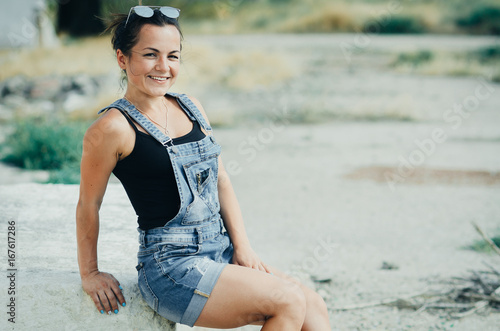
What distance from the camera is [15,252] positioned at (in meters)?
2.53

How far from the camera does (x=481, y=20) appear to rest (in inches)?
779

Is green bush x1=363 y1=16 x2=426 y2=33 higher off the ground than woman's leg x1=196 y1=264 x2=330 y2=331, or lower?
lower

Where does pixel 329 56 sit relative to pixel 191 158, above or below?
below

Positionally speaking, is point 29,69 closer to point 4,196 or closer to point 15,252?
point 4,196

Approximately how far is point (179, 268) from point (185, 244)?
0.10 m

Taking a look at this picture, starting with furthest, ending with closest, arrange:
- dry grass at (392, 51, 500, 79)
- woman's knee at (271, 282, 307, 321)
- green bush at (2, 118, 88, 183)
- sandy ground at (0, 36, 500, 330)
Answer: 1. dry grass at (392, 51, 500, 79)
2. green bush at (2, 118, 88, 183)
3. sandy ground at (0, 36, 500, 330)
4. woman's knee at (271, 282, 307, 321)

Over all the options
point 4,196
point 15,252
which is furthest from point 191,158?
point 4,196

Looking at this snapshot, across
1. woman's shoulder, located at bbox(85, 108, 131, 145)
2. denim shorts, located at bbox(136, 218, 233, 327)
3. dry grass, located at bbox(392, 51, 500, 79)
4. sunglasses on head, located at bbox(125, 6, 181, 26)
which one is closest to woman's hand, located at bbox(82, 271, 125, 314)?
denim shorts, located at bbox(136, 218, 233, 327)

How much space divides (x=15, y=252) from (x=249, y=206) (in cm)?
306

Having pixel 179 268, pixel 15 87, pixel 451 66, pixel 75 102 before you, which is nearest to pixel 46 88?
pixel 15 87

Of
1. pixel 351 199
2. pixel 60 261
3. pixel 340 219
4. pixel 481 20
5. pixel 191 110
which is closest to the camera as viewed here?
pixel 191 110

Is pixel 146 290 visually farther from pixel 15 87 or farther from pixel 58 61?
pixel 58 61

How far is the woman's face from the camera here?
202 cm

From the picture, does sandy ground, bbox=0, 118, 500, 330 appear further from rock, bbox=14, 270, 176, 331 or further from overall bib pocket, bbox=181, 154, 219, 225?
overall bib pocket, bbox=181, 154, 219, 225
